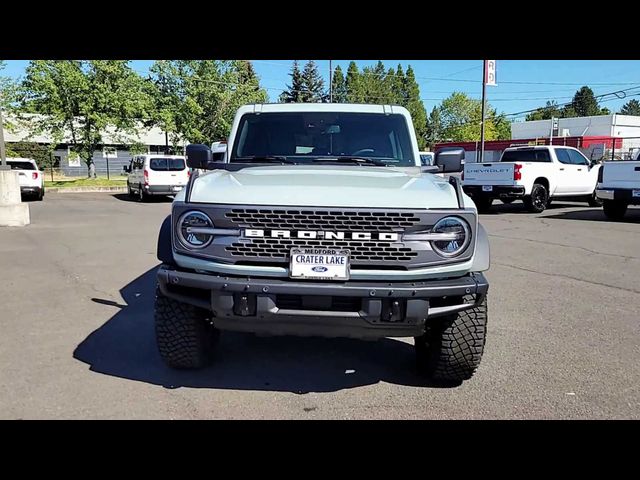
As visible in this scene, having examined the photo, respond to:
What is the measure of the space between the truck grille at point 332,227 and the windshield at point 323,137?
5.12 feet

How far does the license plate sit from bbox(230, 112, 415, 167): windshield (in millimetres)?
1699

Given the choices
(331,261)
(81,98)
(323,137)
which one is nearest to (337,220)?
(331,261)

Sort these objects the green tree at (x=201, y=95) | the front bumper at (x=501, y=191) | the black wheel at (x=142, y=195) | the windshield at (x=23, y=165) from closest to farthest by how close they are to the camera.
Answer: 1. the front bumper at (x=501, y=191)
2. the windshield at (x=23, y=165)
3. the black wheel at (x=142, y=195)
4. the green tree at (x=201, y=95)

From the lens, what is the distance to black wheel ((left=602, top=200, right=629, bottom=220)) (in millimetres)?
13924

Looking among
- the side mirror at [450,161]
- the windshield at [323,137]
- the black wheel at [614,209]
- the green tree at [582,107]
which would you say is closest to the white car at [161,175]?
the black wheel at [614,209]

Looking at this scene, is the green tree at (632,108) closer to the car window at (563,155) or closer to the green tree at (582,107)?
the green tree at (582,107)

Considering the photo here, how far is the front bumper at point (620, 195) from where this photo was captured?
43.5ft

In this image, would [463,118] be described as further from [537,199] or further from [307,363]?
[307,363]

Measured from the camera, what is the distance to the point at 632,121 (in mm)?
64500

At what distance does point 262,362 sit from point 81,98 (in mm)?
28747

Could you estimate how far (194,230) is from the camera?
128 inches

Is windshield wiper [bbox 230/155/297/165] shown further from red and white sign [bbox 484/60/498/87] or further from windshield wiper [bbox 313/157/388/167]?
red and white sign [bbox 484/60/498/87]
